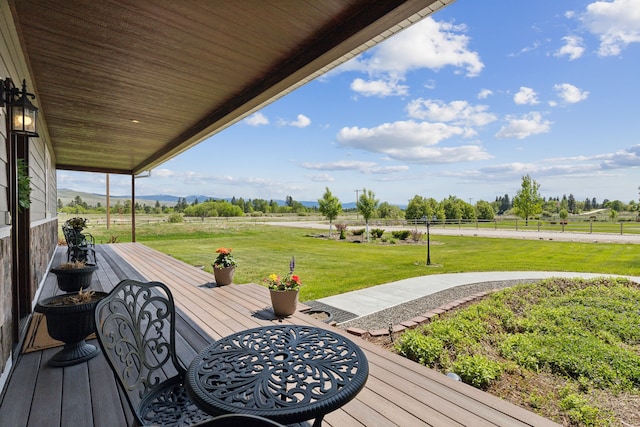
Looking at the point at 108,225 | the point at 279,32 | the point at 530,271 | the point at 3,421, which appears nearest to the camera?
the point at 3,421

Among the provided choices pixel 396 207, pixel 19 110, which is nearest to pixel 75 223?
pixel 19 110

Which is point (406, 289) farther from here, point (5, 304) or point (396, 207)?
point (396, 207)

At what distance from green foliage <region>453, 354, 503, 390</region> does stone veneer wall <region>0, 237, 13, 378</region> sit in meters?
3.05

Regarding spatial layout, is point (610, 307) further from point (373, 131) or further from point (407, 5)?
point (373, 131)

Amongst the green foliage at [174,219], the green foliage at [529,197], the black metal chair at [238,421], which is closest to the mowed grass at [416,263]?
the black metal chair at [238,421]

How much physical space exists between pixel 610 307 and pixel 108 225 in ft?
61.7

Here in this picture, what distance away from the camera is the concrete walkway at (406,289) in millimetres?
4477

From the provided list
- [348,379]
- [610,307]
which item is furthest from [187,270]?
[610,307]

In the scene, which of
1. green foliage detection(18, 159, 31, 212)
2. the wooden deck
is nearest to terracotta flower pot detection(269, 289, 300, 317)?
the wooden deck

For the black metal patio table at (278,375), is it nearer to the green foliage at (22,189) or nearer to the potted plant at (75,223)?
the green foliage at (22,189)

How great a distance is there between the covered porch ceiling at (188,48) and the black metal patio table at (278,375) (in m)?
1.86

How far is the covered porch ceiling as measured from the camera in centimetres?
205

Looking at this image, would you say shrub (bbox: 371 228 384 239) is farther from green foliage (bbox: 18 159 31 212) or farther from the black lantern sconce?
the black lantern sconce

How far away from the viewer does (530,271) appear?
684 cm
